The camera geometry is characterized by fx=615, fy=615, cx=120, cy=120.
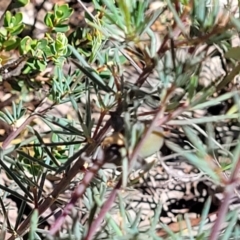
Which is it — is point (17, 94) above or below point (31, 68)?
below

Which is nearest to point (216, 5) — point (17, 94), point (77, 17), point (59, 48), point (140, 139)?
point (140, 139)

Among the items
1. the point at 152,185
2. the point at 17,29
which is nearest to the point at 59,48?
the point at 17,29

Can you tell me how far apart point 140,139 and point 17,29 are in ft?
2.16

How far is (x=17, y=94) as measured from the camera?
1.67 m

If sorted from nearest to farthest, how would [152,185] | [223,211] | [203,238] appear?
1. [223,211]
2. [203,238]
3. [152,185]

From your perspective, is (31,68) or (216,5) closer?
(216,5)

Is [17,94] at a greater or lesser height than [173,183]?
greater

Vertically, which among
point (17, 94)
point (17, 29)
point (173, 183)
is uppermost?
point (17, 29)

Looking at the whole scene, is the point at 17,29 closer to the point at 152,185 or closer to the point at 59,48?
the point at 59,48

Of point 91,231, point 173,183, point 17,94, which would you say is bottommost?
point 173,183

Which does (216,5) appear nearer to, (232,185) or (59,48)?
(232,185)

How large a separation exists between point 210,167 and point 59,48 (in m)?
0.66

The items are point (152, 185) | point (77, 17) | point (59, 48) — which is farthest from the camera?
point (77, 17)

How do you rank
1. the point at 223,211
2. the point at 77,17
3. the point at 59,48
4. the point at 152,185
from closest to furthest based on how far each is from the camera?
the point at 223,211 → the point at 59,48 → the point at 152,185 → the point at 77,17
